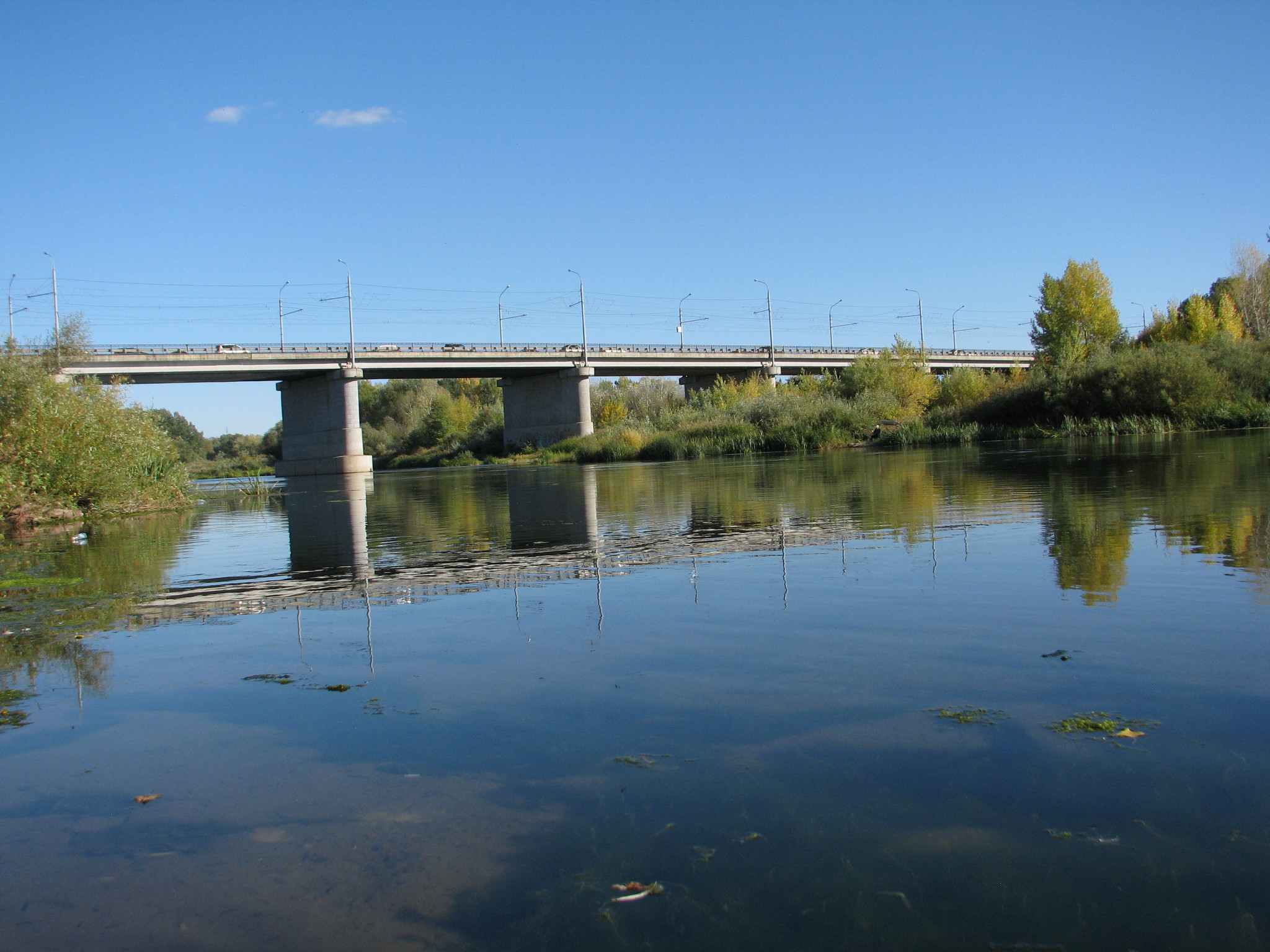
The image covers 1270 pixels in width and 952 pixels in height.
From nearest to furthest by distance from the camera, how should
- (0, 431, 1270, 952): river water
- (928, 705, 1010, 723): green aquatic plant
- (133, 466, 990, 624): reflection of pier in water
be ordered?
(0, 431, 1270, 952): river water → (928, 705, 1010, 723): green aquatic plant → (133, 466, 990, 624): reflection of pier in water

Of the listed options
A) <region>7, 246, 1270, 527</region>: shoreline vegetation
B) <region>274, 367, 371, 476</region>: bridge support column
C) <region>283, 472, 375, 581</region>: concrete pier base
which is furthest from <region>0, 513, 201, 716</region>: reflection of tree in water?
<region>274, 367, 371, 476</region>: bridge support column

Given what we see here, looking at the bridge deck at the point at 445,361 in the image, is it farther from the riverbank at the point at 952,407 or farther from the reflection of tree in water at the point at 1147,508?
the reflection of tree in water at the point at 1147,508

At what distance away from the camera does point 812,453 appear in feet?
149

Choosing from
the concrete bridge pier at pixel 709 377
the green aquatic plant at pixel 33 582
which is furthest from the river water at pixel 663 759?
the concrete bridge pier at pixel 709 377

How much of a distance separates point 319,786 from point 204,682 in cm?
213

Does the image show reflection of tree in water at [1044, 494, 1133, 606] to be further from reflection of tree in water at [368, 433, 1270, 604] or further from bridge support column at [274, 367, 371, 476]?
bridge support column at [274, 367, 371, 476]

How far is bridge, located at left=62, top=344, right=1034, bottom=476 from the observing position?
6359 centimetres

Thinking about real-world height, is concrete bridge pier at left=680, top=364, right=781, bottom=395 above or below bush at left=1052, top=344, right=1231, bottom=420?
above

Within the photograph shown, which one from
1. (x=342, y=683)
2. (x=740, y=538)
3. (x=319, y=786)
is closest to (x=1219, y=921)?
(x=319, y=786)

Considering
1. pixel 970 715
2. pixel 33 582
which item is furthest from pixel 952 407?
pixel 970 715

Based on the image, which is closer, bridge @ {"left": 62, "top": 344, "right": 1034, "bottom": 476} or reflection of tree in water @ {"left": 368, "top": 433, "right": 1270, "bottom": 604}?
reflection of tree in water @ {"left": 368, "top": 433, "right": 1270, "bottom": 604}

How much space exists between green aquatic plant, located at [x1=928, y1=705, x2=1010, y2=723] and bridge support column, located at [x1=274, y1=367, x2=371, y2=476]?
64.9m

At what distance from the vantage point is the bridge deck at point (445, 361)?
61541 mm

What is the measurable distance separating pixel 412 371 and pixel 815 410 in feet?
115
